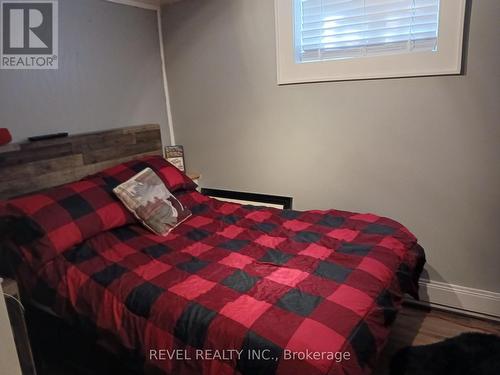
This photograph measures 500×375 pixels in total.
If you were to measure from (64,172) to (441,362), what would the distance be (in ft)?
7.72

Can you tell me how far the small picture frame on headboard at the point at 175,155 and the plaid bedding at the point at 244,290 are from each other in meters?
0.86

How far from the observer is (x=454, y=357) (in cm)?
187

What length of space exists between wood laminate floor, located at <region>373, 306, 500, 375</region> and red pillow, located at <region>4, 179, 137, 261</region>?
1647 mm

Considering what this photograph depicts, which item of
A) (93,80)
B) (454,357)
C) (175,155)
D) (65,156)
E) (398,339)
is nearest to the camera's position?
(454,357)

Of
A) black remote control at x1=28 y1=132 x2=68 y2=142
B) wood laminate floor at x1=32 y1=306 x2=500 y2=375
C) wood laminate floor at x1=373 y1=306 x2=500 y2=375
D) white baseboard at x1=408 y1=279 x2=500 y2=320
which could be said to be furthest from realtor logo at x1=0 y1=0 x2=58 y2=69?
white baseboard at x1=408 y1=279 x2=500 y2=320

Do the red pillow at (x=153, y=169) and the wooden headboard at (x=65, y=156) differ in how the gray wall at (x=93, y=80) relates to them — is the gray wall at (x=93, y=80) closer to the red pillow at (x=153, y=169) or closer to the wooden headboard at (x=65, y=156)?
the wooden headboard at (x=65, y=156)

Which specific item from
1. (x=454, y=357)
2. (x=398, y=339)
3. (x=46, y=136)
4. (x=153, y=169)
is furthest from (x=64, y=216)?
(x=454, y=357)

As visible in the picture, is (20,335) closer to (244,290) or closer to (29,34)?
(244,290)

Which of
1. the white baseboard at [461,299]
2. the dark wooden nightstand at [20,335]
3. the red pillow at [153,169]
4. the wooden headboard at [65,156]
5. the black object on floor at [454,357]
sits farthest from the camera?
the red pillow at [153,169]

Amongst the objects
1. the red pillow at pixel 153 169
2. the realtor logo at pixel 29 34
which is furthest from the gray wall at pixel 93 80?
the red pillow at pixel 153 169

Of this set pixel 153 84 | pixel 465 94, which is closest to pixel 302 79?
pixel 465 94

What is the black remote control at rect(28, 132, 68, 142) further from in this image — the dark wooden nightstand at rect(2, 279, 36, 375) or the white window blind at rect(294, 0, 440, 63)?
the white window blind at rect(294, 0, 440, 63)

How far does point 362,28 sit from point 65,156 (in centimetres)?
197

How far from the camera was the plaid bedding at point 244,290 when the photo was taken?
4.11 feet
